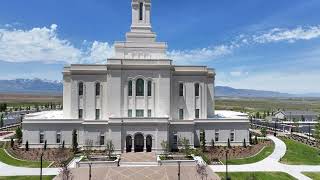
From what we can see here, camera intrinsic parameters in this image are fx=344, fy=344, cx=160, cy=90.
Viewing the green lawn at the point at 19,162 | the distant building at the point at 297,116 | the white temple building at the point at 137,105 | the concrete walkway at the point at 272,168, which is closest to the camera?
the concrete walkway at the point at 272,168

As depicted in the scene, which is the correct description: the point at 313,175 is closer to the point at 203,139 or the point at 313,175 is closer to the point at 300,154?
the point at 300,154

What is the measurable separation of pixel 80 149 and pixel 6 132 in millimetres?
31345

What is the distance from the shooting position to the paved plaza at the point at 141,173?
43.5m

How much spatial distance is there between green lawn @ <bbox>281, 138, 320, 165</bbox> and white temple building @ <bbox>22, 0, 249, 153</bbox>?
892cm

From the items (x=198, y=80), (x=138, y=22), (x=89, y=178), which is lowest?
(x=89, y=178)

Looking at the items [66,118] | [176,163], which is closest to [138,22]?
[66,118]

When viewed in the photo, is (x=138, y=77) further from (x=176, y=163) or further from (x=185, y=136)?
(x=176, y=163)

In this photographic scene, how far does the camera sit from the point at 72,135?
60500 millimetres

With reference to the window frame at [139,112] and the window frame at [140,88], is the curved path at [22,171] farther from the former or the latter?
the window frame at [140,88]

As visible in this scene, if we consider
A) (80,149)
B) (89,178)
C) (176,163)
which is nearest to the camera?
(89,178)

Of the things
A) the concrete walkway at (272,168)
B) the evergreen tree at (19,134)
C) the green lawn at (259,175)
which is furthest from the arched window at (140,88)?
the evergreen tree at (19,134)

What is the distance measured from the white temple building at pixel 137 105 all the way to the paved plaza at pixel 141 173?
33.1 feet

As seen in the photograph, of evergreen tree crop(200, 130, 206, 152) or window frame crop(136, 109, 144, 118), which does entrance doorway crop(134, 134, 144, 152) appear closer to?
window frame crop(136, 109, 144, 118)

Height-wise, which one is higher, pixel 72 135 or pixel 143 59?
pixel 143 59
